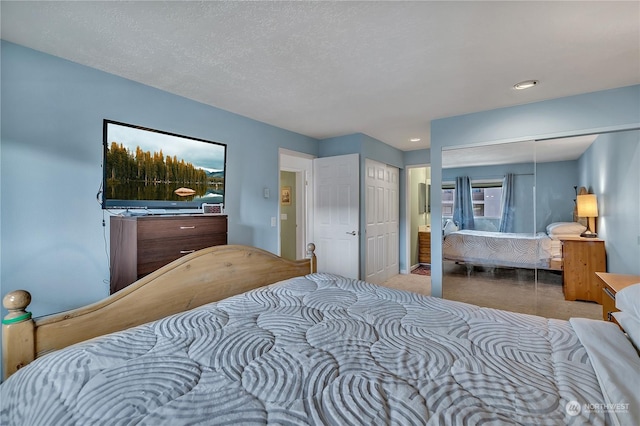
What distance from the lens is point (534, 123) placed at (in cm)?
299

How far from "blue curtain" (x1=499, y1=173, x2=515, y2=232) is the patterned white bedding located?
0.10 metres

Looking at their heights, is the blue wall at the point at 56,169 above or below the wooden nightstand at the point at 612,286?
above

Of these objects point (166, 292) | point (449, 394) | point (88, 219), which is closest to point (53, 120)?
point (88, 219)

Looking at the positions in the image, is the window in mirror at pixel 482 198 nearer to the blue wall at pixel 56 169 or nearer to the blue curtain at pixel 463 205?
the blue curtain at pixel 463 205

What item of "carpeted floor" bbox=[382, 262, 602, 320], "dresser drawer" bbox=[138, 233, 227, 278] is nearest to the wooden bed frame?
"dresser drawer" bbox=[138, 233, 227, 278]

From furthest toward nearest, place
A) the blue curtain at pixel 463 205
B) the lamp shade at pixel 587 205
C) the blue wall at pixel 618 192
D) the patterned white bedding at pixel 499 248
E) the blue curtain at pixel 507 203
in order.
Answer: the blue curtain at pixel 463 205 < the blue curtain at pixel 507 203 < the patterned white bedding at pixel 499 248 < the lamp shade at pixel 587 205 < the blue wall at pixel 618 192

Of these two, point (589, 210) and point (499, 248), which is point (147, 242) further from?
point (589, 210)

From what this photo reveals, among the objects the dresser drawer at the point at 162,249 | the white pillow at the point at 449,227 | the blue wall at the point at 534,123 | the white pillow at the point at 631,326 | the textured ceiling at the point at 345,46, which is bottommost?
the white pillow at the point at 631,326

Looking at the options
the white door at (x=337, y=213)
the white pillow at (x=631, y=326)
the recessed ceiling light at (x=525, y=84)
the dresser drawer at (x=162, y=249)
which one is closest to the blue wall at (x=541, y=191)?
the recessed ceiling light at (x=525, y=84)

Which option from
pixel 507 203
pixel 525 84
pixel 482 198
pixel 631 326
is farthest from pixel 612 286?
pixel 525 84

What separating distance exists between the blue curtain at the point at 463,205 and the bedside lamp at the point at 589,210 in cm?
99

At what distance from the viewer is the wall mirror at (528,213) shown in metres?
2.54

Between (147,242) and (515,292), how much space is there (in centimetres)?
372

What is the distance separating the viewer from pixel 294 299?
173cm
